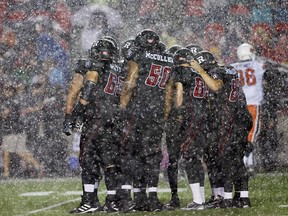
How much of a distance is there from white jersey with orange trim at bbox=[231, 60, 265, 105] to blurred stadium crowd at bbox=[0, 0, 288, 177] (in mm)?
1477

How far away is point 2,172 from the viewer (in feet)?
57.2

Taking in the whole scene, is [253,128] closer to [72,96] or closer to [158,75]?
[158,75]

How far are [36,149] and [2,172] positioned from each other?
674 mm

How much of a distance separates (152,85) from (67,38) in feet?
22.7

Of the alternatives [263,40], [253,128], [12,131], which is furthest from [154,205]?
[263,40]

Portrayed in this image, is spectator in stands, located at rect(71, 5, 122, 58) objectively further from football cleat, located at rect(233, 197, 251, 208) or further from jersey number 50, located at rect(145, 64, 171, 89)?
football cleat, located at rect(233, 197, 251, 208)

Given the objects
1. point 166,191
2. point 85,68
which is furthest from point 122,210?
point 166,191

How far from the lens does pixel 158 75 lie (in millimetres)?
11617

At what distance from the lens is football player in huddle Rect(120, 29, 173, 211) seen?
37.9 feet

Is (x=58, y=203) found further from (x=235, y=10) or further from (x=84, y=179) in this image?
(x=235, y=10)

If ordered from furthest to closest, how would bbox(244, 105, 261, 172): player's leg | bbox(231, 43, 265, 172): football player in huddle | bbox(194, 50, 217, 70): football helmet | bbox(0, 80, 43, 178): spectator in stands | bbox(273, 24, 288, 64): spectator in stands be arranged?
1. bbox(273, 24, 288, 64): spectator in stands
2. bbox(0, 80, 43, 178): spectator in stands
3. bbox(231, 43, 265, 172): football player in huddle
4. bbox(244, 105, 261, 172): player's leg
5. bbox(194, 50, 217, 70): football helmet

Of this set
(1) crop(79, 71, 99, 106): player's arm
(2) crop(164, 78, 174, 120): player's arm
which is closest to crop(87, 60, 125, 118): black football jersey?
(1) crop(79, 71, 99, 106): player's arm

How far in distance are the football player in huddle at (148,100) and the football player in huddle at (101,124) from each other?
0.63ft

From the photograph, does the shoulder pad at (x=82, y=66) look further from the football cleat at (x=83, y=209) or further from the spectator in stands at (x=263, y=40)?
the spectator in stands at (x=263, y=40)
